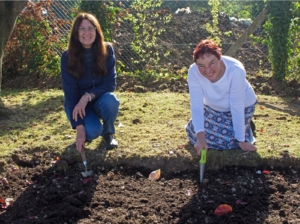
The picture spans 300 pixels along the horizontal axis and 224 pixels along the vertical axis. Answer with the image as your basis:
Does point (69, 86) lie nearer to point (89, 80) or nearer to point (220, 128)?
point (89, 80)

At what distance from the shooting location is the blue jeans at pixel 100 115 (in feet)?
14.0

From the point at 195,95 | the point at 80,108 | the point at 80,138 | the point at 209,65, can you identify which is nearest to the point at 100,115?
the point at 80,108

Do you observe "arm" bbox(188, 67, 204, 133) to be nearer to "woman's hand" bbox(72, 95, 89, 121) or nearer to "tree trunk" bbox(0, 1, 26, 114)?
"woman's hand" bbox(72, 95, 89, 121)

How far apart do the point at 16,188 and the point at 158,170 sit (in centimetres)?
122

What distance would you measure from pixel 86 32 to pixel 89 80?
457mm

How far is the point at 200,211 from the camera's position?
11.1ft

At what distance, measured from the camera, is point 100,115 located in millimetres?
4488

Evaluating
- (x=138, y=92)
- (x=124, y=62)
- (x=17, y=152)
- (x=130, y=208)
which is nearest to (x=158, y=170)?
(x=130, y=208)

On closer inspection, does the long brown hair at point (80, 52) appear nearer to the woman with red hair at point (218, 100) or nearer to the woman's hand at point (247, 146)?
the woman with red hair at point (218, 100)

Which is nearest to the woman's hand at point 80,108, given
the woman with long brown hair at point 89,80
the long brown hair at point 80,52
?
the woman with long brown hair at point 89,80

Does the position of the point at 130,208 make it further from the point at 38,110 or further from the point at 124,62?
the point at 124,62

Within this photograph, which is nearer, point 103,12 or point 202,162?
point 202,162

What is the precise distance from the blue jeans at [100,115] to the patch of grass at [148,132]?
0.19 metres

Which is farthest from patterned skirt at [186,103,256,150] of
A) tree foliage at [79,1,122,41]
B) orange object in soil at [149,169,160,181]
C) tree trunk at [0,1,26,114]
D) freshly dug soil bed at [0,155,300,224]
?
tree foliage at [79,1,122,41]
